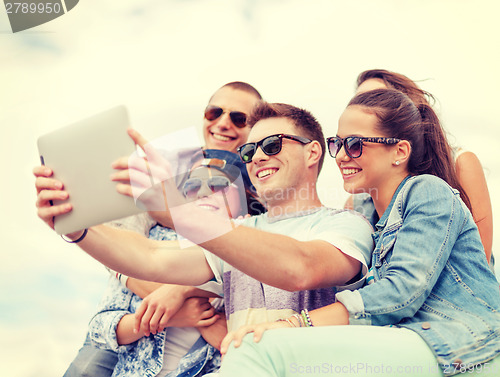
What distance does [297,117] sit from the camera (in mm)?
2625

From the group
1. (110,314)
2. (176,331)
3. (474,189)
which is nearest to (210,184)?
(176,331)

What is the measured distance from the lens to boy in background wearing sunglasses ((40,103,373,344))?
61.2 inches

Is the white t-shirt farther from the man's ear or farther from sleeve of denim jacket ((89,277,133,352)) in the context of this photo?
sleeve of denim jacket ((89,277,133,352))

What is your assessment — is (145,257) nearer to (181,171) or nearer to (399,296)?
(181,171)

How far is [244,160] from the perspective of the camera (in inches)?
98.0

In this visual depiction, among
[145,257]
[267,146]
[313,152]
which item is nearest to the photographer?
[145,257]

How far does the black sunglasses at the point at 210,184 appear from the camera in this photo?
2.18 metres

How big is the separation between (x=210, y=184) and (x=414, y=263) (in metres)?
1.06

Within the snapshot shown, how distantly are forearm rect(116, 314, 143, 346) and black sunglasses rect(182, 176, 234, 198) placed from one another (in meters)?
0.76

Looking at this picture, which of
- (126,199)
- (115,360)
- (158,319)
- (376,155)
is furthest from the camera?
(115,360)

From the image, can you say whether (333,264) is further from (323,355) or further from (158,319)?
(158,319)

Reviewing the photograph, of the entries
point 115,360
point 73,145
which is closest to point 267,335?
point 73,145

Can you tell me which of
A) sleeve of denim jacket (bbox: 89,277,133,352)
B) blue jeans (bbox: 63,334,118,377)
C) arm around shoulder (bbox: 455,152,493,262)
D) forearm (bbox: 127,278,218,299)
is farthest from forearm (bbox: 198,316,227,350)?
arm around shoulder (bbox: 455,152,493,262)

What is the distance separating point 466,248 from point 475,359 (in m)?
0.40
